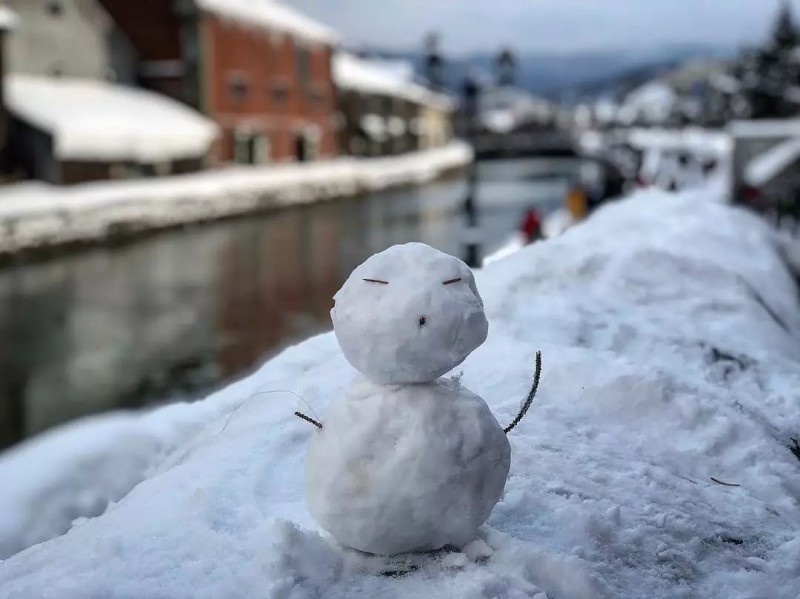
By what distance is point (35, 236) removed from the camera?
66.0 feet

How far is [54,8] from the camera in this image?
28812 millimetres

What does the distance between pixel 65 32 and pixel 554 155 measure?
5913 centimetres

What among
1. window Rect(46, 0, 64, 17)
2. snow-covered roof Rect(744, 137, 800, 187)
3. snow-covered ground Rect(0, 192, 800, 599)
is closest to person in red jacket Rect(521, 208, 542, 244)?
snow-covered ground Rect(0, 192, 800, 599)

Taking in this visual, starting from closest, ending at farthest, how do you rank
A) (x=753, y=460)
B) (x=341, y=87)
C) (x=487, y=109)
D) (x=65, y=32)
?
(x=753, y=460) → (x=65, y=32) → (x=341, y=87) → (x=487, y=109)

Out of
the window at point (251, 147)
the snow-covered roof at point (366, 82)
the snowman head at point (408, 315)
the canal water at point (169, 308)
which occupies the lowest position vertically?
the canal water at point (169, 308)

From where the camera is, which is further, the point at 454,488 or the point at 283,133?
the point at 283,133

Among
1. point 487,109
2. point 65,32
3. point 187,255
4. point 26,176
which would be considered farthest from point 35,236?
point 487,109

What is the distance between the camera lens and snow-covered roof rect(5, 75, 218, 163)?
24.7 meters

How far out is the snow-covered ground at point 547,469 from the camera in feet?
10.2

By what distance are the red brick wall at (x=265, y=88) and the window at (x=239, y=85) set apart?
0.04 meters

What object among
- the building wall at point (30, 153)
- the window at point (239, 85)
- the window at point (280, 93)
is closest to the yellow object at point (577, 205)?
the building wall at point (30, 153)

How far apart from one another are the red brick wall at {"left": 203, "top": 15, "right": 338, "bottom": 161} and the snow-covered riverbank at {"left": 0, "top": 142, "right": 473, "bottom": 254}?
1553 millimetres

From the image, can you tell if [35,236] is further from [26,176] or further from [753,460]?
[753,460]

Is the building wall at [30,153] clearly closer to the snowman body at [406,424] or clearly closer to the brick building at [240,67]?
the brick building at [240,67]
